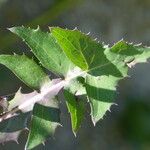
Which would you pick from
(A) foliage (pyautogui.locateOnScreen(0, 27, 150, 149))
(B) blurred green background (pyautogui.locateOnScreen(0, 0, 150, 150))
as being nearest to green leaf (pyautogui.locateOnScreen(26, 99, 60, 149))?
(A) foliage (pyautogui.locateOnScreen(0, 27, 150, 149))

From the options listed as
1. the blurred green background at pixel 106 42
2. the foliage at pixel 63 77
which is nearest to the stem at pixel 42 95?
the foliage at pixel 63 77

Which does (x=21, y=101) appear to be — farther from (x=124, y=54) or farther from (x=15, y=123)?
(x=124, y=54)

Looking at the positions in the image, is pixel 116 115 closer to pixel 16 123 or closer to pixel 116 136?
pixel 116 136

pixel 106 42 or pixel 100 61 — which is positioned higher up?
pixel 106 42

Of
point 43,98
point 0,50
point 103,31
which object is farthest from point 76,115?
point 103,31

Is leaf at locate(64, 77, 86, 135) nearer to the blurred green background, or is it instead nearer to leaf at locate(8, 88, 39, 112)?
leaf at locate(8, 88, 39, 112)

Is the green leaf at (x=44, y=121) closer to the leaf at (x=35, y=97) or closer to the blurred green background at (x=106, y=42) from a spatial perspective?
the leaf at (x=35, y=97)

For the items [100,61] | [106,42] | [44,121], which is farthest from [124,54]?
[106,42]
